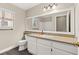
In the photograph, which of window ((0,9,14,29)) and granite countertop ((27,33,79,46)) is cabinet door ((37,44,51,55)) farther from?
window ((0,9,14,29))

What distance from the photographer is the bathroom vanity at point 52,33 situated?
1112 millimetres

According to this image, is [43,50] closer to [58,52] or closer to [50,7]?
[58,52]

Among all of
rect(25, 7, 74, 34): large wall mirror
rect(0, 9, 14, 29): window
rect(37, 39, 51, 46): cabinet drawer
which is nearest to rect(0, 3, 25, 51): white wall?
rect(0, 9, 14, 29): window

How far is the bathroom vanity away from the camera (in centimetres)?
111

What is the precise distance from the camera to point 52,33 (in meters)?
1.19

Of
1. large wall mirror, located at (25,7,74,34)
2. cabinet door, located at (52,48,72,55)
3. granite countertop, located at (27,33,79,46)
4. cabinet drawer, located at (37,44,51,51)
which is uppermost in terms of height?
large wall mirror, located at (25,7,74,34)

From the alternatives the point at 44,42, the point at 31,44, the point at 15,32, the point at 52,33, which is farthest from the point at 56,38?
the point at 15,32

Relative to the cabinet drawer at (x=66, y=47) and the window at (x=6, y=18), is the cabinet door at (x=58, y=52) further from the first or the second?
the window at (x=6, y=18)

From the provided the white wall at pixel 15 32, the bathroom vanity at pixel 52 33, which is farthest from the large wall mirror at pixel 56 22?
the white wall at pixel 15 32

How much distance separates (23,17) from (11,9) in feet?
0.65
